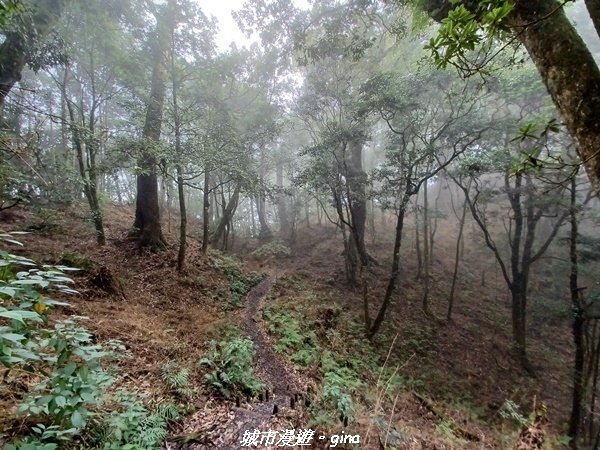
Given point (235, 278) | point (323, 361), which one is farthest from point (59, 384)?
point (235, 278)

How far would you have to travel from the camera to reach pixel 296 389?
20.3 ft

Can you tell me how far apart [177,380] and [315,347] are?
4.71 m

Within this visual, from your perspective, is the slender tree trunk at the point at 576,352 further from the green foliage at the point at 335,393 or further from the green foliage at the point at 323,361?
the green foliage at the point at 335,393

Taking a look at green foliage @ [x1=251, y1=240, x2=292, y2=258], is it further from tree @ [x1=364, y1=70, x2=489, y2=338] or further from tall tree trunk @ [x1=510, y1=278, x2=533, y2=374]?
tall tree trunk @ [x1=510, y1=278, x2=533, y2=374]

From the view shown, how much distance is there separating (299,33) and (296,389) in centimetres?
1031

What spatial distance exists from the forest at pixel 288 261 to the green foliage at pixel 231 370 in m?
0.04

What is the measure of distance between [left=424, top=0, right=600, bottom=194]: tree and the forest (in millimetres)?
17

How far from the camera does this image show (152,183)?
1195cm

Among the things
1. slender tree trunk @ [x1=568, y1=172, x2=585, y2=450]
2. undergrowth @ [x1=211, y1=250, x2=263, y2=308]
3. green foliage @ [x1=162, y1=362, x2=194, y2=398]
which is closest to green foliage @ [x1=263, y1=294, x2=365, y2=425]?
undergrowth @ [x1=211, y1=250, x2=263, y2=308]

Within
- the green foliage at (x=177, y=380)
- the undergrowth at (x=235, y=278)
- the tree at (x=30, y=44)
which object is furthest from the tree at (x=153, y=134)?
the green foliage at (x=177, y=380)

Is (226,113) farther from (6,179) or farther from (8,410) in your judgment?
(8,410)

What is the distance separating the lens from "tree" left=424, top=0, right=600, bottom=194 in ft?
6.61

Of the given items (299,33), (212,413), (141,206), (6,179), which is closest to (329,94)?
(299,33)

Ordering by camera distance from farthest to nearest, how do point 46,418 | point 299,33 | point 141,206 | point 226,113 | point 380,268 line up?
point 380,268, point 226,113, point 141,206, point 299,33, point 46,418
